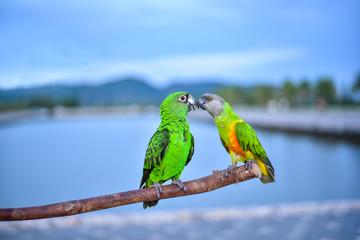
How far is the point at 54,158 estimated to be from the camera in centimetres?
2697

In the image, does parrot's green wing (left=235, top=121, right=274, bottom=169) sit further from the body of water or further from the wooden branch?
the body of water

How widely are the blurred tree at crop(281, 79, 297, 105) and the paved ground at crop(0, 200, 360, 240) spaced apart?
21.7 meters

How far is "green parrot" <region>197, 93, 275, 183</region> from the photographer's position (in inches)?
62.1

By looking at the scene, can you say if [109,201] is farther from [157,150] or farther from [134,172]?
[134,172]

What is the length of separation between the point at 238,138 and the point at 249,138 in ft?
0.21

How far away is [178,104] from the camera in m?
1.54

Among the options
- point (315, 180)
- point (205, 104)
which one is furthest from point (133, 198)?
point (315, 180)

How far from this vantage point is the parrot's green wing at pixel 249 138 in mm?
1731

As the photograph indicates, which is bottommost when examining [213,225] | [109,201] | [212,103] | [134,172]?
[213,225]

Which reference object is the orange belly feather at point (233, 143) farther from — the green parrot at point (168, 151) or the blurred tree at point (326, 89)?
the blurred tree at point (326, 89)

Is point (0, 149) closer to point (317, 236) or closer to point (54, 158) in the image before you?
point (54, 158)

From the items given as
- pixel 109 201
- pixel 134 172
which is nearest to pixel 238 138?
pixel 109 201

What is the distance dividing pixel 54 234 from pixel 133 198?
27.8 feet

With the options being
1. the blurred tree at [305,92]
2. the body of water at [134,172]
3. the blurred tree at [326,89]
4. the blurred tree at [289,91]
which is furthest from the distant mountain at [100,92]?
the blurred tree at [326,89]
